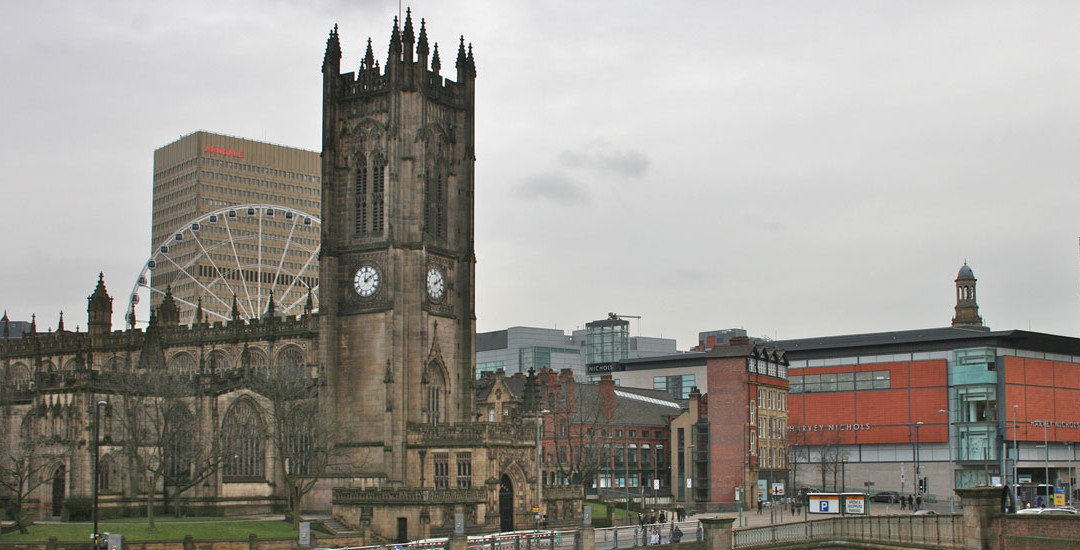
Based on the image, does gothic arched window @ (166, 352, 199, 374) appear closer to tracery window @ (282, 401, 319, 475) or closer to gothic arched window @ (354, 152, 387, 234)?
tracery window @ (282, 401, 319, 475)

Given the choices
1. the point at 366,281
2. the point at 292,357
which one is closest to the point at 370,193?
the point at 366,281

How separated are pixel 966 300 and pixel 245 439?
11779 centimetres

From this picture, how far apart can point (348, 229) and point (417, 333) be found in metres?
9.79

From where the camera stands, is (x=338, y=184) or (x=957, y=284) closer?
(x=338, y=184)

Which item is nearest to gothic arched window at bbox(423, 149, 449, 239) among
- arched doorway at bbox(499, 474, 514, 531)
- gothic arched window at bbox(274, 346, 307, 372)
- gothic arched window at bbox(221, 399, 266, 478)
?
gothic arched window at bbox(274, 346, 307, 372)

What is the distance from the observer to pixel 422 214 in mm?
96500

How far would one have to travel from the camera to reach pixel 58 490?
86.9 meters

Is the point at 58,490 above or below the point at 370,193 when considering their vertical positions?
below

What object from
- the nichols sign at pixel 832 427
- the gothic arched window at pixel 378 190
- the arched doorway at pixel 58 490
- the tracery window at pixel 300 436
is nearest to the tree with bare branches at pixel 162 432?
the arched doorway at pixel 58 490

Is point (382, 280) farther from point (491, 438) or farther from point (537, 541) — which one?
point (537, 541)

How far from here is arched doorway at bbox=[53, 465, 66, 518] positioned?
8625 cm

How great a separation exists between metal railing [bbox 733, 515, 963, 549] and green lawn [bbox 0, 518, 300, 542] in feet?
85.9

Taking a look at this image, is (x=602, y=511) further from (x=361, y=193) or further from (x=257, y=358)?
(x=361, y=193)

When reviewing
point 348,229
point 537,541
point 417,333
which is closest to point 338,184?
point 348,229
